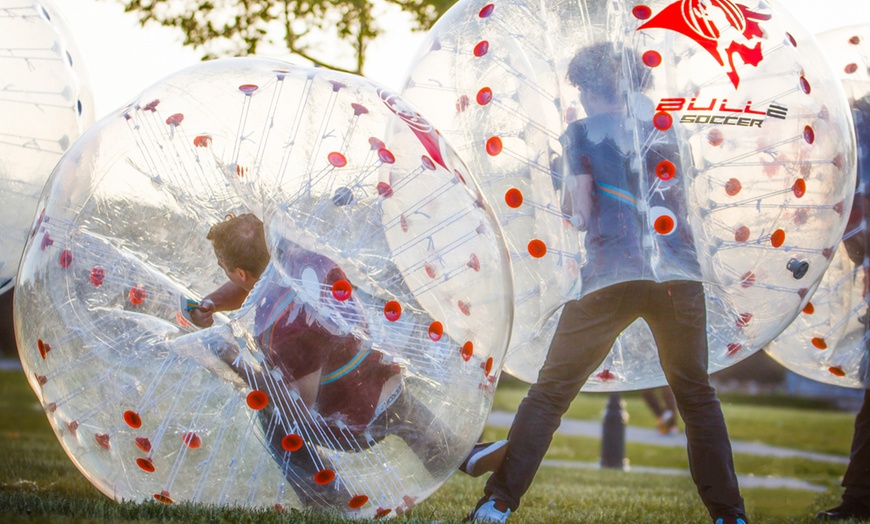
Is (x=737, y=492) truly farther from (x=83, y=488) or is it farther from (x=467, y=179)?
(x=83, y=488)

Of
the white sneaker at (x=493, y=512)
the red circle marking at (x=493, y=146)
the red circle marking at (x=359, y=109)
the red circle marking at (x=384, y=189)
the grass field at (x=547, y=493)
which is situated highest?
the red circle marking at (x=359, y=109)

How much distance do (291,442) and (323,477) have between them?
0.19 metres

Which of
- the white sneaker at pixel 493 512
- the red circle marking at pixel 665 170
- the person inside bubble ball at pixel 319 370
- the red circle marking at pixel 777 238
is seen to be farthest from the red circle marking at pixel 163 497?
the red circle marking at pixel 777 238

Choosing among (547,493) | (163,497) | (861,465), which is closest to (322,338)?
(163,497)

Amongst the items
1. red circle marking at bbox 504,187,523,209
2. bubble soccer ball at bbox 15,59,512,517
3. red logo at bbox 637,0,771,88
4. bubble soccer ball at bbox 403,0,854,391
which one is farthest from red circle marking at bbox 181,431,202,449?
red logo at bbox 637,0,771,88

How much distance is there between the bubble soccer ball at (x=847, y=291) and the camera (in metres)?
4.38

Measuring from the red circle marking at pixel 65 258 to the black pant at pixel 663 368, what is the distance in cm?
183

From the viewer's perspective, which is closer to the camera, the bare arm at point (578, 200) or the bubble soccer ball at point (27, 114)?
the bare arm at point (578, 200)

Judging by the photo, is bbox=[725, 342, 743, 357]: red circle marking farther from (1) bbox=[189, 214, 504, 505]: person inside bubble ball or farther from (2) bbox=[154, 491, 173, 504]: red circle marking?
(2) bbox=[154, 491, 173, 504]: red circle marking

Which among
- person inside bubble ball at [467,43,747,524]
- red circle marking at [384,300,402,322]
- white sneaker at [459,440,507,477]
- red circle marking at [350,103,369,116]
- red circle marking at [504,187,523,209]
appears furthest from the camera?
red circle marking at [504,187,523,209]

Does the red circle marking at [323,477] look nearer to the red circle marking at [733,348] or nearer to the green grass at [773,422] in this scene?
the red circle marking at [733,348]

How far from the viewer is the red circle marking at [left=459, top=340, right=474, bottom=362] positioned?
341cm

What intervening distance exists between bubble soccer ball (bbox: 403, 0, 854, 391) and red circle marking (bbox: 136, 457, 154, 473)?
5.12 feet

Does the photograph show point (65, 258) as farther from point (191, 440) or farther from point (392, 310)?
point (392, 310)
